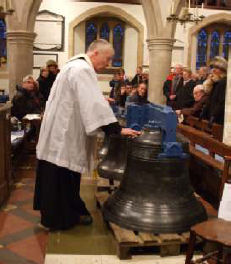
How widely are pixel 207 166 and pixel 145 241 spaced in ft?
4.88

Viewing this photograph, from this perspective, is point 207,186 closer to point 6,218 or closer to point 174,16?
point 6,218

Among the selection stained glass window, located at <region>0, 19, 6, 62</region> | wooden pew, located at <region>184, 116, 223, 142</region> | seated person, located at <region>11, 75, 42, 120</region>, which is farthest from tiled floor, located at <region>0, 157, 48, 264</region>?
stained glass window, located at <region>0, 19, 6, 62</region>

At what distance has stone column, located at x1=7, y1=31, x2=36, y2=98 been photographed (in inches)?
365

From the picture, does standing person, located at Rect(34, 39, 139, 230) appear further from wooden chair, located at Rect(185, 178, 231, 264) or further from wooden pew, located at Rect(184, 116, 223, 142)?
wooden pew, located at Rect(184, 116, 223, 142)

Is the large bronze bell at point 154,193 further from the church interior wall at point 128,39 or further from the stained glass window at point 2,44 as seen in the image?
the stained glass window at point 2,44

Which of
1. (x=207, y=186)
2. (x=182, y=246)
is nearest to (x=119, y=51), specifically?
(x=207, y=186)

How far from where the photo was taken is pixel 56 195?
12.4ft

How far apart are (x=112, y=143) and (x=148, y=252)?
1.17 m

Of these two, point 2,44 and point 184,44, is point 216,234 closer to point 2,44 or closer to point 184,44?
point 184,44

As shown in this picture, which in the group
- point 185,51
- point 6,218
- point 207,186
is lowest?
point 6,218

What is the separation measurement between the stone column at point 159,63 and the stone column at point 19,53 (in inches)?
106

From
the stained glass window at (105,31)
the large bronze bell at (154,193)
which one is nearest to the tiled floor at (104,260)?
the large bronze bell at (154,193)

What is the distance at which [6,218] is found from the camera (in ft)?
14.0

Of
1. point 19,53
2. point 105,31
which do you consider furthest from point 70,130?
point 105,31
